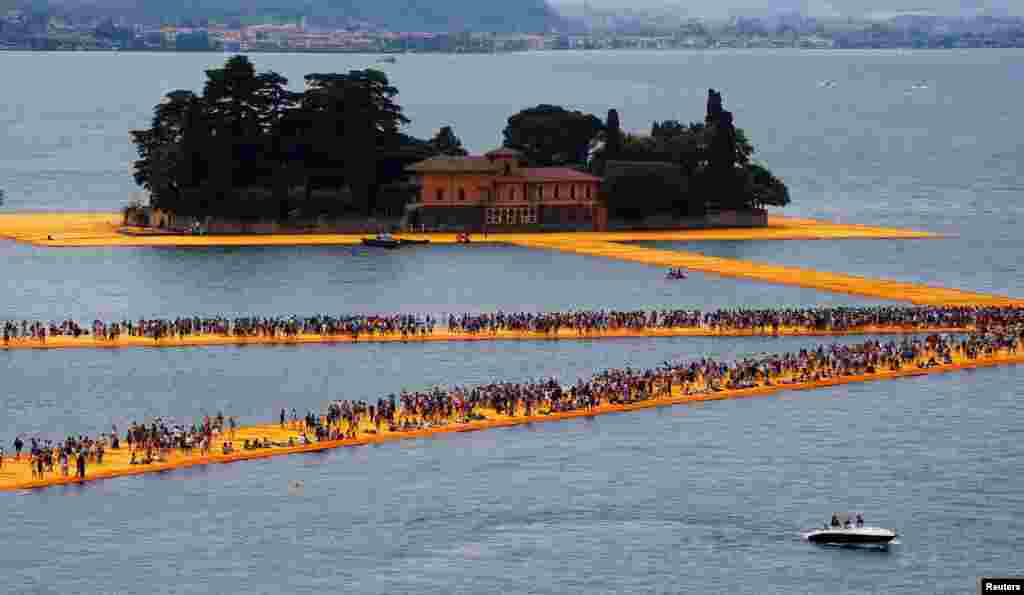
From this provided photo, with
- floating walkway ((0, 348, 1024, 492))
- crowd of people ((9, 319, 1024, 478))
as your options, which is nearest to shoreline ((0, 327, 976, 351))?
crowd of people ((9, 319, 1024, 478))

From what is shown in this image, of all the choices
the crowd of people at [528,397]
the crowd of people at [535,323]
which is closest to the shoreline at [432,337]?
the crowd of people at [535,323]

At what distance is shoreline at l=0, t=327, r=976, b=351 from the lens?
5423 inches

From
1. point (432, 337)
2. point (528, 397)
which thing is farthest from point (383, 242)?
point (528, 397)

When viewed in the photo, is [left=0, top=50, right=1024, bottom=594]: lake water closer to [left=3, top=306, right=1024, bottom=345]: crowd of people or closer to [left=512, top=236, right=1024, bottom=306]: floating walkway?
[left=3, top=306, right=1024, bottom=345]: crowd of people

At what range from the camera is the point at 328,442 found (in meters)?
108

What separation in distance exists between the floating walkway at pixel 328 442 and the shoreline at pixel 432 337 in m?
11.8

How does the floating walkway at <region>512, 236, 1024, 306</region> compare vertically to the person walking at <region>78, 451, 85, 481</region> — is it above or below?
below

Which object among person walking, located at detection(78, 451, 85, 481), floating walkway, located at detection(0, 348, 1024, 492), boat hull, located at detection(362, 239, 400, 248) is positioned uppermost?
person walking, located at detection(78, 451, 85, 481)

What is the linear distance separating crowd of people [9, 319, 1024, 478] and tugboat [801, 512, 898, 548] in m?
24.6

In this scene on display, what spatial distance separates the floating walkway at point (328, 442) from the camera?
101m

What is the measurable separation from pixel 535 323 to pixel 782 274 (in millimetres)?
34260

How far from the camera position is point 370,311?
154750mm

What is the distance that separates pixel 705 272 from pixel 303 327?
138 ft

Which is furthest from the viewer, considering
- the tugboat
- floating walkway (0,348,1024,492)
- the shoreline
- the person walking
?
the shoreline
